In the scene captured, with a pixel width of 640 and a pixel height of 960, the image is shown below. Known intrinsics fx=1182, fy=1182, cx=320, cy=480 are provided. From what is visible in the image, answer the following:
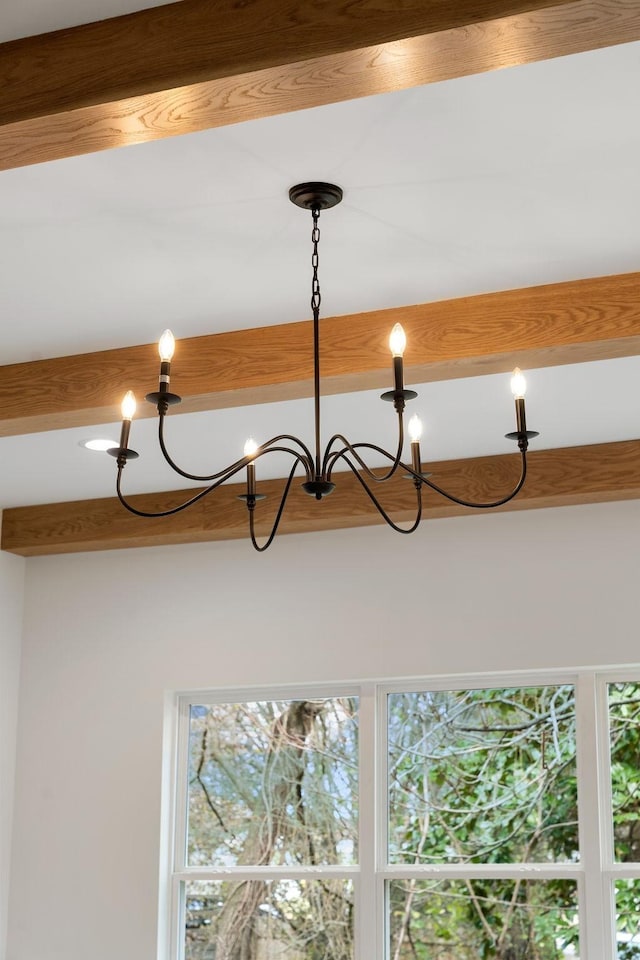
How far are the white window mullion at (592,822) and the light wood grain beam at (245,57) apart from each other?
2968mm

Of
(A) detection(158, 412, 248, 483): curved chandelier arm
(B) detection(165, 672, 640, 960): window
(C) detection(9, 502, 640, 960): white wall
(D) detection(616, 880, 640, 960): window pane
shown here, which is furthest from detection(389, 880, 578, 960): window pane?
(A) detection(158, 412, 248, 483): curved chandelier arm

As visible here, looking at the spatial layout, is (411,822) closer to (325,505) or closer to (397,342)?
(325,505)

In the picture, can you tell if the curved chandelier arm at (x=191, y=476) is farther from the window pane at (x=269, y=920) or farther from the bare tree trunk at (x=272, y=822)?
the window pane at (x=269, y=920)

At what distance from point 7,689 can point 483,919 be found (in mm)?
2214

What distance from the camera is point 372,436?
421cm

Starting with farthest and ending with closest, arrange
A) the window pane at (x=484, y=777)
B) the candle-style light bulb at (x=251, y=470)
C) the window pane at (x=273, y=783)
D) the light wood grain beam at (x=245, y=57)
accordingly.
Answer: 1. the window pane at (x=273, y=783)
2. the window pane at (x=484, y=777)
3. the candle-style light bulb at (x=251, y=470)
4. the light wood grain beam at (x=245, y=57)

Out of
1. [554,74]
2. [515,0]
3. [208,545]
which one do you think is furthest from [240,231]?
[208,545]

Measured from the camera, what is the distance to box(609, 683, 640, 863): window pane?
168 inches

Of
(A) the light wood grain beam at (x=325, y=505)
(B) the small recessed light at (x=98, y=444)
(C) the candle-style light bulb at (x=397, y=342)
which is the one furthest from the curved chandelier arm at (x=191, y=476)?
(A) the light wood grain beam at (x=325, y=505)

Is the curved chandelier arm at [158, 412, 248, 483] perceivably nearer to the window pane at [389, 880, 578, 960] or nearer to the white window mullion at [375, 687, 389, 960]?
the white window mullion at [375, 687, 389, 960]

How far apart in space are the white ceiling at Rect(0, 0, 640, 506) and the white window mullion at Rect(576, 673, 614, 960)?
134 centimetres

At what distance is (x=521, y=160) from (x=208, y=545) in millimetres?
2866

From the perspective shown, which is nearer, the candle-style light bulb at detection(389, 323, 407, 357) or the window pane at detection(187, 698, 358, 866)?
the candle-style light bulb at detection(389, 323, 407, 357)

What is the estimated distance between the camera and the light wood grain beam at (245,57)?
5.97 ft
